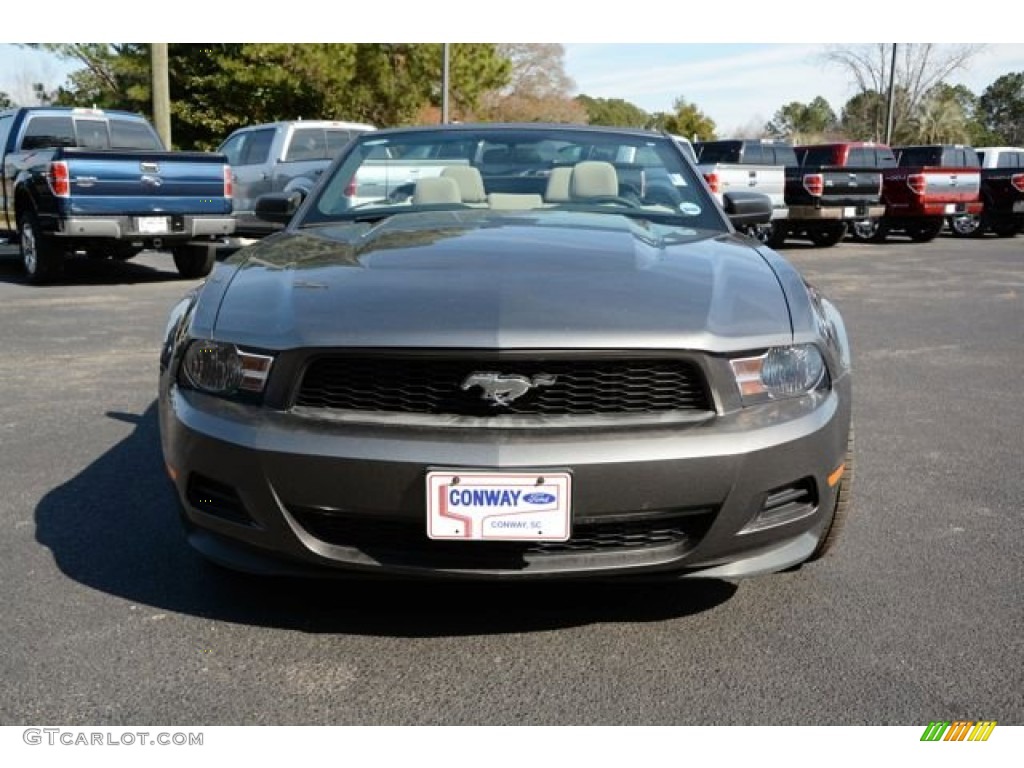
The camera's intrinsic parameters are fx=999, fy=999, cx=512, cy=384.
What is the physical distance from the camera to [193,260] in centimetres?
1170

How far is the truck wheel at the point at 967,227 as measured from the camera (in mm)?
21469

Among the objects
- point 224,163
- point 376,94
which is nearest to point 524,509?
point 224,163

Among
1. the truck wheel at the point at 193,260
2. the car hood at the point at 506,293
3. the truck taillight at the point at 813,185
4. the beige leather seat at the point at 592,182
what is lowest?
the truck wheel at the point at 193,260

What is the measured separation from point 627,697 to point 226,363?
52.5 inches

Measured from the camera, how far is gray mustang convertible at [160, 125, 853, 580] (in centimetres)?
238

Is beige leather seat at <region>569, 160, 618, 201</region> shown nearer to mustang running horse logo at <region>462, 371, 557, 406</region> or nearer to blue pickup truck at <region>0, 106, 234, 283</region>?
mustang running horse logo at <region>462, 371, 557, 406</region>

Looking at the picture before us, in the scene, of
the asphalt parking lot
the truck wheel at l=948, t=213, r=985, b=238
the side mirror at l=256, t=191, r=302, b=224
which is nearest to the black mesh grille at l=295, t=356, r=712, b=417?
the asphalt parking lot

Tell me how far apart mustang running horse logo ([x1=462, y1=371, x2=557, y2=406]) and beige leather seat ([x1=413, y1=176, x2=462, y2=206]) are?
5.44 feet

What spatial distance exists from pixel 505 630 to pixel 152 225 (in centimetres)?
864

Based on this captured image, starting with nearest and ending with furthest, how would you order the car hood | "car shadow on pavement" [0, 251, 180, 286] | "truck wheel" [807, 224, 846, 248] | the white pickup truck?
the car hood, "car shadow on pavement" [0, 251, 180, 286], the white pickup truck, "truck wheel" [807, 224, 846, 248]

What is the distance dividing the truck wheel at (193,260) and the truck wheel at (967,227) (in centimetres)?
1620

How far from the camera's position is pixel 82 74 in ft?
110

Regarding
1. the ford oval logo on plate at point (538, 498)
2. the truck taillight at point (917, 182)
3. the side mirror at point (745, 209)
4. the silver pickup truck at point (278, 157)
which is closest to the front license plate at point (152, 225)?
the silver pickup truck at point (278, 157)

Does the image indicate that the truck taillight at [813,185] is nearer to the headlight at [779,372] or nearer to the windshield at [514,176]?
the windshield at [514,176]
